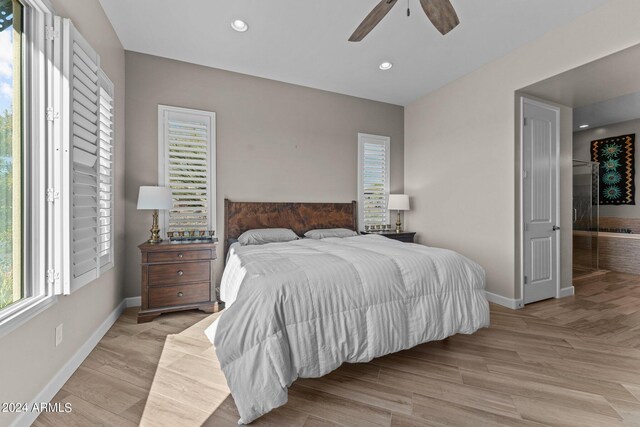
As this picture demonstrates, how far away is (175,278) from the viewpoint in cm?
292

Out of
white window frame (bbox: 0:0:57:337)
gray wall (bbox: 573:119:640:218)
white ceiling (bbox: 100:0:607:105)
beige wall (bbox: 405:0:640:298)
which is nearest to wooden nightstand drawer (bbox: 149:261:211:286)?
white window frame (bbox: 0:0:57:337)

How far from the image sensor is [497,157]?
343 cm

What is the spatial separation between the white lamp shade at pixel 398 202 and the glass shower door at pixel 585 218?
2.98 m

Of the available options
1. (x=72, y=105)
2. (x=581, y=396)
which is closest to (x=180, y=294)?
(x=72, y=105)

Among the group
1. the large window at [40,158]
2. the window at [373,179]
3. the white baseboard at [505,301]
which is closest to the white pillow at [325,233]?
the window at [373,179]

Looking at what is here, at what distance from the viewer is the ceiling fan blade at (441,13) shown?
1.92 m

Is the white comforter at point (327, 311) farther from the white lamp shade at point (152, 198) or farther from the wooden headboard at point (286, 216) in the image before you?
the wooden headboard at point (286, 216)

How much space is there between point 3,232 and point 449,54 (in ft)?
13.5

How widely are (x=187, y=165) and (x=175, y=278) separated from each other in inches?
53.0

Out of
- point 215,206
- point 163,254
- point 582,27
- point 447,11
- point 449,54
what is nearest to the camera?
point 447,11

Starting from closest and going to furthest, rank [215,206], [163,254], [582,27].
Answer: [582,27] → [163,254] → [215,206]

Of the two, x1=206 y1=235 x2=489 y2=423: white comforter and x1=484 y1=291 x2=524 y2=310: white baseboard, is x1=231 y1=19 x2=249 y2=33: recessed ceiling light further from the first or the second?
x1=484 y1=291 x2=524 y2=310: white baseboard

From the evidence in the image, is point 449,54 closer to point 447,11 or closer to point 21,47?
point 447,11

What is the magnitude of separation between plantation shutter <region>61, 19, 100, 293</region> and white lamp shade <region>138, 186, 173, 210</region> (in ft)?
2.04
